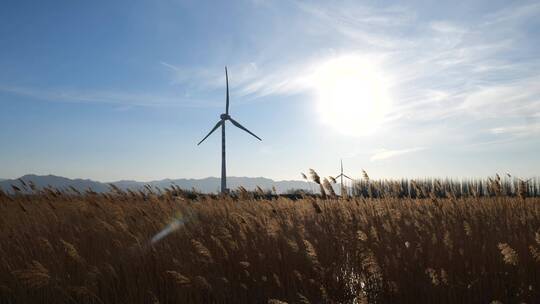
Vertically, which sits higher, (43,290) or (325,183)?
(325,183)

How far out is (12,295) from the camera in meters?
5.89

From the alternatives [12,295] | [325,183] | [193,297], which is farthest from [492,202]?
[12,295]

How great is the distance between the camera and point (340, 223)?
7.77 metres

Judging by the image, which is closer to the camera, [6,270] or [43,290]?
[43,290]

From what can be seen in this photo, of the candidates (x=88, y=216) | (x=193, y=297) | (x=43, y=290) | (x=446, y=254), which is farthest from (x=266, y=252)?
(x=88, y=216)

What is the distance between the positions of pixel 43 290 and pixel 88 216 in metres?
4.34

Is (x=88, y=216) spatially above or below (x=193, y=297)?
above

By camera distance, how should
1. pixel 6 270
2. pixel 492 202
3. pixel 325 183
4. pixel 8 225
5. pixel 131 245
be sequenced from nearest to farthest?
pixel 6 270 → pixel 131 245 → pixel 325 183 → pixel 8 225 → pixel 492 202

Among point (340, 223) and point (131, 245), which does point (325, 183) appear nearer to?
point (340, 223)

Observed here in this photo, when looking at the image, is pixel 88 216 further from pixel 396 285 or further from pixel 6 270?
pixel 396 285

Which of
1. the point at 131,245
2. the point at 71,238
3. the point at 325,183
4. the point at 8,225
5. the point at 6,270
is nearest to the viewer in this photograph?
the point at 6,270

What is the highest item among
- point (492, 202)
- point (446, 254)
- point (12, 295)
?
point (492, 202)

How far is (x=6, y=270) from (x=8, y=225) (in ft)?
11.0

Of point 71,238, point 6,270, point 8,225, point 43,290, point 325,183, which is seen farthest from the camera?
point 8,225
